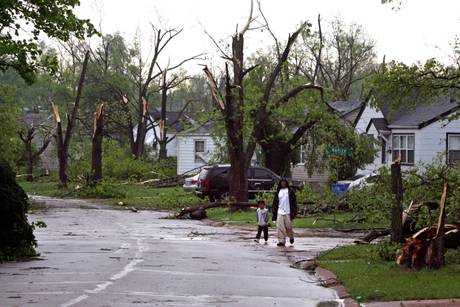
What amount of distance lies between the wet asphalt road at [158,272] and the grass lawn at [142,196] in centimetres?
1131

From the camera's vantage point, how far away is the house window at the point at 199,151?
60.2m

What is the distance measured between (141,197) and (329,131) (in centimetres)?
1208

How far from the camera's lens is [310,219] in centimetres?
2517

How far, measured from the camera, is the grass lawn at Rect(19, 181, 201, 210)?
3449 centimetres

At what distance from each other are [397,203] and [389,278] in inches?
89.9

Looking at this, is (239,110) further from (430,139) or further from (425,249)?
(425,249)

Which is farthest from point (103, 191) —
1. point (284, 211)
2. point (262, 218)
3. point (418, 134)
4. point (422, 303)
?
point (422, 303)

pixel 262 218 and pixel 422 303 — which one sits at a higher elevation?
pixel 262 218

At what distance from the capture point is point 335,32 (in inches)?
2847

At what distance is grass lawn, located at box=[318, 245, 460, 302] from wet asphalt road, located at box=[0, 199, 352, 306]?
0.51m

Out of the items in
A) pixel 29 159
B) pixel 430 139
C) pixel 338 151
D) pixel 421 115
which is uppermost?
pixel 421 115

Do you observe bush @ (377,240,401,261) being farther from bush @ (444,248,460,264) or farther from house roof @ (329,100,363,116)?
house roof @ (329,100,363,116)

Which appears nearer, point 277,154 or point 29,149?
point 277,154

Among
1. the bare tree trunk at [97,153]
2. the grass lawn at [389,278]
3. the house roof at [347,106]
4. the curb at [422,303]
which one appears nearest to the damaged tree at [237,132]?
the bare tree trunk at [97,153]
